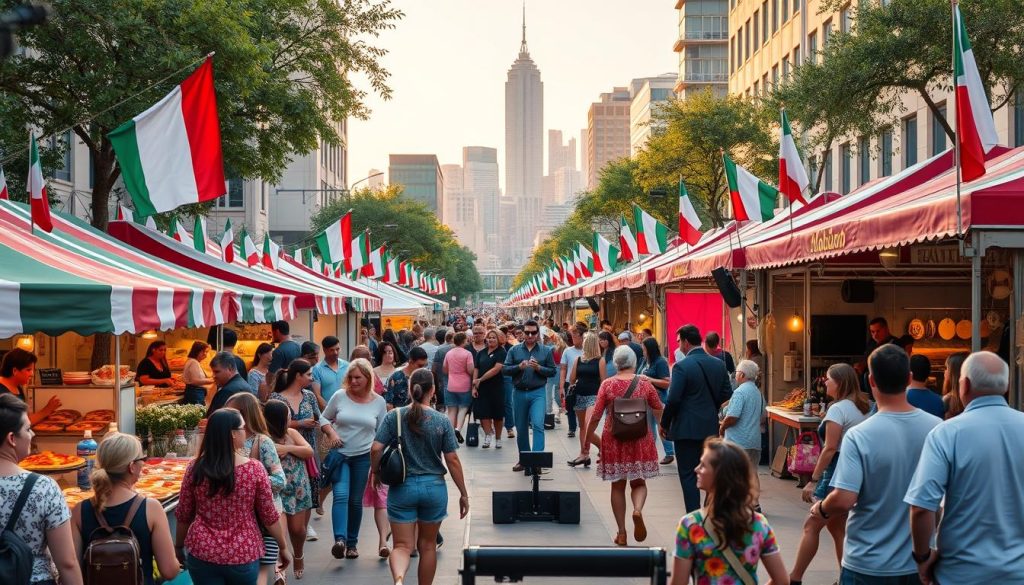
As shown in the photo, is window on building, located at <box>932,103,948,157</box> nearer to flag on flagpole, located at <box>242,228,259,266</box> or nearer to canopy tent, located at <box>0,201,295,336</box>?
flag on flagpole, located at <box>242,228,259,266</box>

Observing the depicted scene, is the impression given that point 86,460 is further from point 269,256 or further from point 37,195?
point 269,256

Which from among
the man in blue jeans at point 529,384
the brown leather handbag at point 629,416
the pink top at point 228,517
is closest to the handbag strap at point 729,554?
the pink top at point 228,517

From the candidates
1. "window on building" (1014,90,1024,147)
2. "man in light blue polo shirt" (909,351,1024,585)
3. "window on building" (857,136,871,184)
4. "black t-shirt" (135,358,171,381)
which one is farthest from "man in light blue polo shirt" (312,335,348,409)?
"window on building" (857,136,871,184)

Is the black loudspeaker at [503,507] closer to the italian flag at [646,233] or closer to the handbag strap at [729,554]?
the handbag strap at [729,554]

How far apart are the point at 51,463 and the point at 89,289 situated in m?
1.64

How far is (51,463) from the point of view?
27.0ft

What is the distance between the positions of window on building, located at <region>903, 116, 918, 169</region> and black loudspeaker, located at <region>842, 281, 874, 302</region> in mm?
22026

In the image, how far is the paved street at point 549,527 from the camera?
28.6ft

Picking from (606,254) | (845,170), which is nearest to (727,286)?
(606,254)

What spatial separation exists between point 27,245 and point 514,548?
6.29 metres

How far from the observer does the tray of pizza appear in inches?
316

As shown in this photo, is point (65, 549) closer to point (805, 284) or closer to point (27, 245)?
point (27, 245)

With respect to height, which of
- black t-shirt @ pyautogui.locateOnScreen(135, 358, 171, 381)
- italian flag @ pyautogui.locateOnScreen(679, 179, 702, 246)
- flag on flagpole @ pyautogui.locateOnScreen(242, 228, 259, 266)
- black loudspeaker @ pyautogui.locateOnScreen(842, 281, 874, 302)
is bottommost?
black t-shirt @ pyautogui.locateOnScreen(135, 358, 171, 381)

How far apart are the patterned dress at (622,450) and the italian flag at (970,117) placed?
10.7 ft
